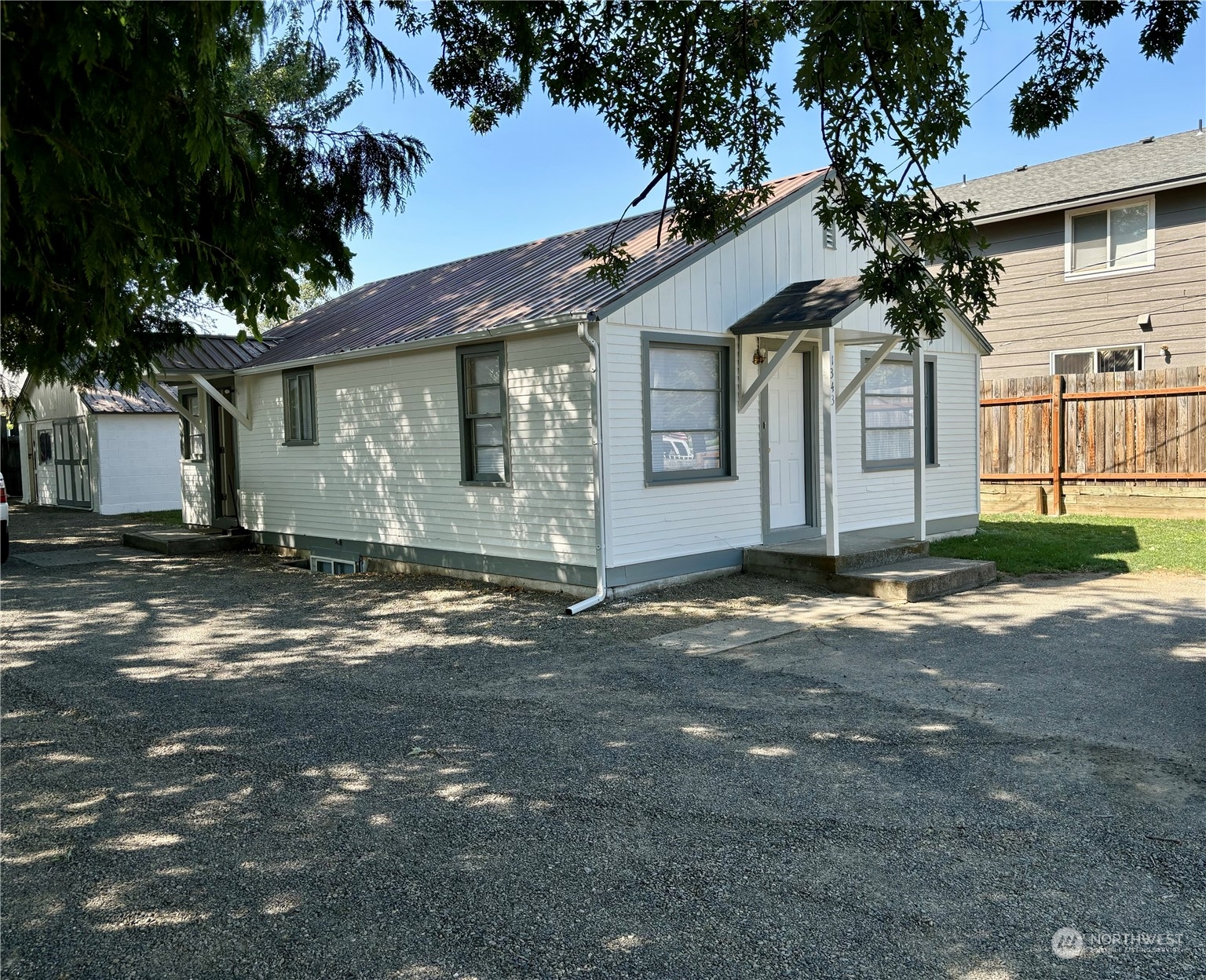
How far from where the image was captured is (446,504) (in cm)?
1102

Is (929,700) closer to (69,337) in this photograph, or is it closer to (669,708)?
(669,708)

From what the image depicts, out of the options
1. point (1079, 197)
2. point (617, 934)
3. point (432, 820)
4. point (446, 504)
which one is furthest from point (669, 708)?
point (1079, 197)

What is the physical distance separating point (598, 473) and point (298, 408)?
5.93 m

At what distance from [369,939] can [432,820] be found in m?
1.01

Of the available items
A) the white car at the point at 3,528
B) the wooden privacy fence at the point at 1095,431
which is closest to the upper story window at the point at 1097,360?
the wooden privacy fence at the point at 1095,431

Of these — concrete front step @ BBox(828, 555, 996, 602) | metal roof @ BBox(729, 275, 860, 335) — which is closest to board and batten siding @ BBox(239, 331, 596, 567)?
metal roof @ BBox(729, 275, 860, 335)

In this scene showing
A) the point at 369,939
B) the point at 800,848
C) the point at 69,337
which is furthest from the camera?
the point at 69,337

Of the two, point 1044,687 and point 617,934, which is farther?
point 1044,687

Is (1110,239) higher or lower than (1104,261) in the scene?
higher

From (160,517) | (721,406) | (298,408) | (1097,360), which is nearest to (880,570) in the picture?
(721,406)

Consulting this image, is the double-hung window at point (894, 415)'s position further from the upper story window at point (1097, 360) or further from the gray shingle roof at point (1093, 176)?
the gray shingle roof at point (1093, 176)

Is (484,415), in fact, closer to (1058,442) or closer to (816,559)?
(816,559)

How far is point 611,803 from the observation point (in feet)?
14.4

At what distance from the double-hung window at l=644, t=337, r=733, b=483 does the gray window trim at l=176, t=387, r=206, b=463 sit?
895 centimetres
